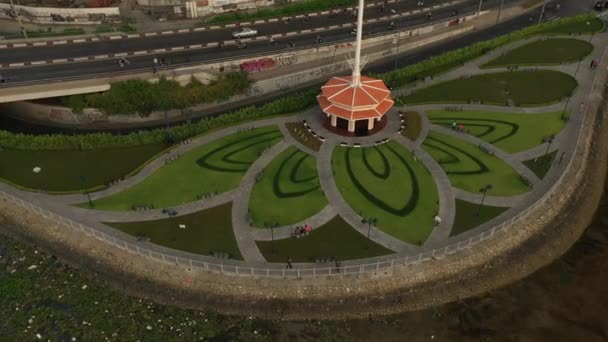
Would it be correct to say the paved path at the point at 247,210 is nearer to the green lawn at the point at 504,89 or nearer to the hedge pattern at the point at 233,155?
the hedge pattern at the point at 233,155

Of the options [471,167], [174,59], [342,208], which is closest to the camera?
[342,208]

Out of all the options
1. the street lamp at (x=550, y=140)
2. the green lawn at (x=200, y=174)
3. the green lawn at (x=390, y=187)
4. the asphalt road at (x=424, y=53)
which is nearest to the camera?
the green lawn at (x=390, y=187)

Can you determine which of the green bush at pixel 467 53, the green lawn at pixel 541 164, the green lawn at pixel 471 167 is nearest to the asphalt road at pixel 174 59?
the green bush at pixel 467 53

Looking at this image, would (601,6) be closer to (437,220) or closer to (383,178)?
(383,178)

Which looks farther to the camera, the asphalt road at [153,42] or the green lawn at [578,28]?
the green lawn at [578,28]

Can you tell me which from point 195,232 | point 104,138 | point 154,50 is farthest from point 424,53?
point 195,232

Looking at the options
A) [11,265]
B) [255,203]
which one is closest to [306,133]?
[255,203]

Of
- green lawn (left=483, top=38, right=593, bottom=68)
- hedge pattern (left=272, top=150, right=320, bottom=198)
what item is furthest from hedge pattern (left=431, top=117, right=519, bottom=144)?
hedge pattern (left=272, top=150, right=320, bottom=198)
